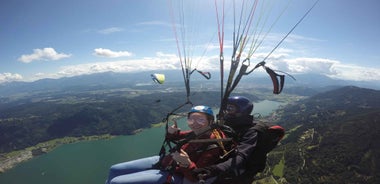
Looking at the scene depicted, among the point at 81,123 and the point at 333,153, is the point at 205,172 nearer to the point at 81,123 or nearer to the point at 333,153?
the point at 333,153

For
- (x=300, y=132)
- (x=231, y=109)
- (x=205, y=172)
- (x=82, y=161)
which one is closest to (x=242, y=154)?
(x=205, y=172)

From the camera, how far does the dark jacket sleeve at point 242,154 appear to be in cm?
337

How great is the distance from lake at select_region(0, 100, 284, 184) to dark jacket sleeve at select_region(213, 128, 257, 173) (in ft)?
240

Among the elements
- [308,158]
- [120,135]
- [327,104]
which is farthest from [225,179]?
[327,104]

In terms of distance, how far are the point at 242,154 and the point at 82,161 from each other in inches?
3830

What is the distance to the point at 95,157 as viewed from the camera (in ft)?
306

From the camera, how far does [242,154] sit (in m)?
3.51

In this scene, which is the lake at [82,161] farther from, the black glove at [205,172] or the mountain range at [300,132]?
the black glove at [205,172]

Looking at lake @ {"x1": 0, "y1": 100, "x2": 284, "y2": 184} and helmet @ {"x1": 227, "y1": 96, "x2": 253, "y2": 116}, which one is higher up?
helmet @ {"x1": 227, "y1": 96, "x2": 253, "y2": 116}

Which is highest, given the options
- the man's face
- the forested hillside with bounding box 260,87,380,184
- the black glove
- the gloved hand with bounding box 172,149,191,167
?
the man's face

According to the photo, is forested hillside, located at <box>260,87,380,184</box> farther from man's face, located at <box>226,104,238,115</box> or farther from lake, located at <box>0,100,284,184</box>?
man's face, located at <box>226,104,238,115</box>

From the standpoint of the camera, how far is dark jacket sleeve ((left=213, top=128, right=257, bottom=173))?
3367 millimetres

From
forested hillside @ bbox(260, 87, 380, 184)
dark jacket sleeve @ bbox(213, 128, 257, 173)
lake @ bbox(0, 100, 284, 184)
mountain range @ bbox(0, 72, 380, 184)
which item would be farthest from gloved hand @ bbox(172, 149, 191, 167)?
lake @ bbox(0, 100, 284, 184)

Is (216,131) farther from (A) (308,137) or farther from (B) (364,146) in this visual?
(A) (308,137)
